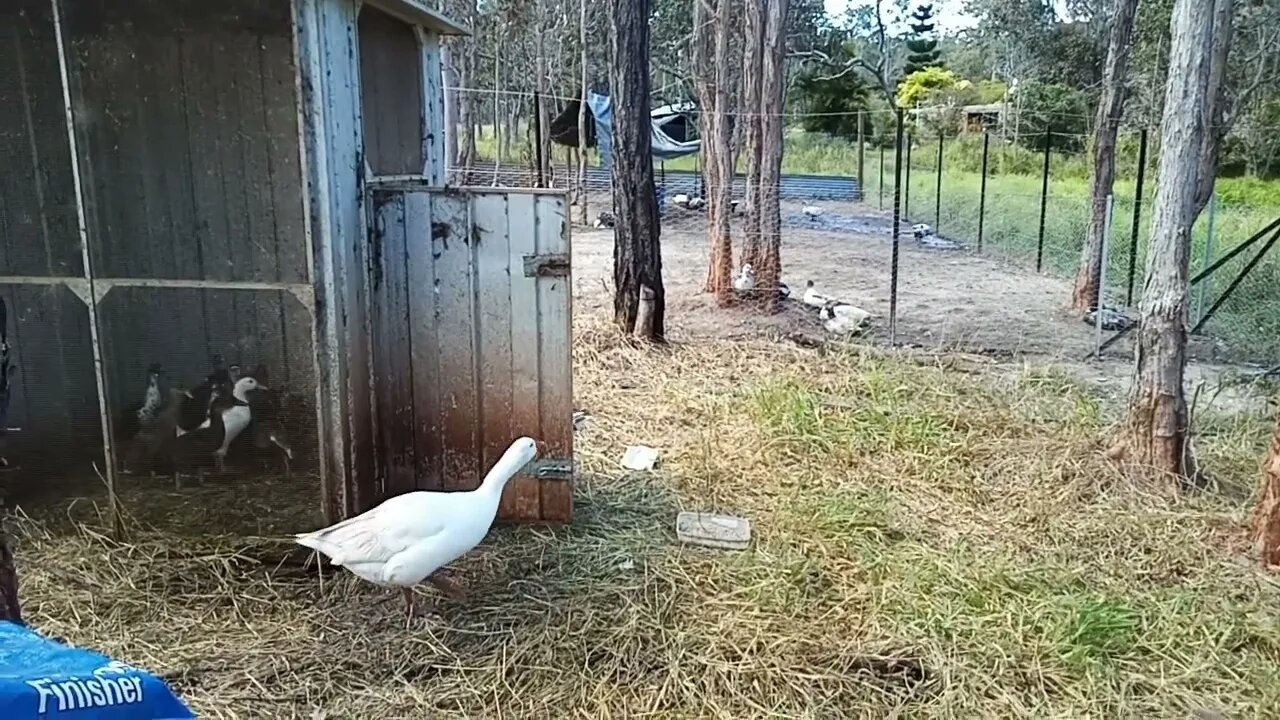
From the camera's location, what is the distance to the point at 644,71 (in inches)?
241

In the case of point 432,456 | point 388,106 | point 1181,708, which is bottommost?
point 1181,708

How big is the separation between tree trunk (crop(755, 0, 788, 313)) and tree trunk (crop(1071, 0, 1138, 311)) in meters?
2.60

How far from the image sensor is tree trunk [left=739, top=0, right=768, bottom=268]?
307 inches

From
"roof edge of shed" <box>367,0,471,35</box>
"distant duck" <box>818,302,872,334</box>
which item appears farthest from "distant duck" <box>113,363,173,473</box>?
"distant duck" <box>818,302,872,334</box>

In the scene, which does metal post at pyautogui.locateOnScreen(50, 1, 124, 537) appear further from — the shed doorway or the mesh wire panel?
the shed doorway

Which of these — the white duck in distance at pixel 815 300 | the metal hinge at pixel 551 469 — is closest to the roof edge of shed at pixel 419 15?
the metal hinge at pixel 551 469

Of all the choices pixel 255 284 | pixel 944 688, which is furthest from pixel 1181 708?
pixel 255 284

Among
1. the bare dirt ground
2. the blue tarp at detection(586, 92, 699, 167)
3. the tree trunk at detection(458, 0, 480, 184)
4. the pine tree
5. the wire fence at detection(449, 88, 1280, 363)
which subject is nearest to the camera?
the bare dirt ground

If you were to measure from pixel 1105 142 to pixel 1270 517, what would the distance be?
5104mm

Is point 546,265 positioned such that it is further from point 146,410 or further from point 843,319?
point 843,319

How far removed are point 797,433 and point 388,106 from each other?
251 centimetres

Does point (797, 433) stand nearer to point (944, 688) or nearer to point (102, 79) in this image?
point (944, 688)

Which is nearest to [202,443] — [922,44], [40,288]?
[40,288]

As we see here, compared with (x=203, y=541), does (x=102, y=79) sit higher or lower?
higher
